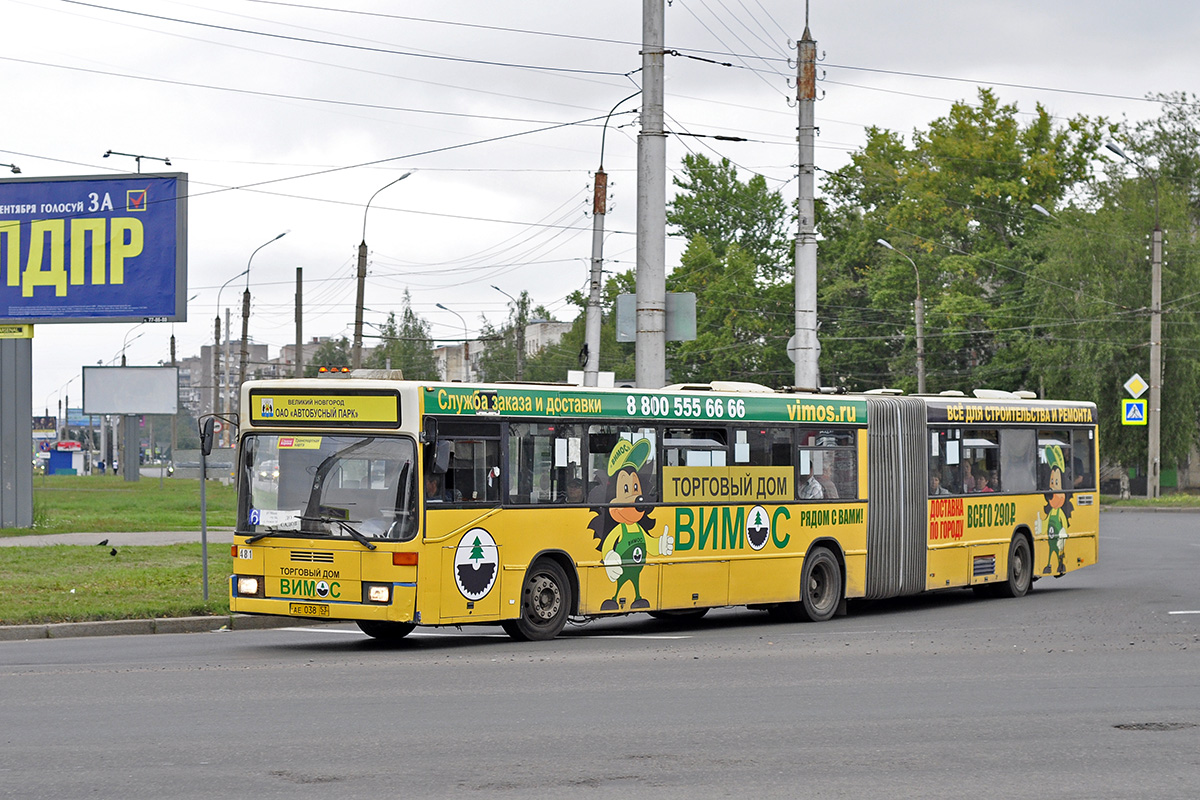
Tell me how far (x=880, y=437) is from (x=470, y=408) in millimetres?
6834

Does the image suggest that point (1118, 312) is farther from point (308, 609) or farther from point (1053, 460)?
point (308, 609)

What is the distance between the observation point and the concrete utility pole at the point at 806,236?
1006 inches

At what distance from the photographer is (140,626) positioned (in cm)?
1694

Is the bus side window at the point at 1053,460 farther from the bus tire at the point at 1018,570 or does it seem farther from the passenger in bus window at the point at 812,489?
the passenger in bus window at the point at 812,489

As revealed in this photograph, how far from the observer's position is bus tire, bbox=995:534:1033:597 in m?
22.0

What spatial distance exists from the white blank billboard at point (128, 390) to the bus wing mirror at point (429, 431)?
6109 centimetres

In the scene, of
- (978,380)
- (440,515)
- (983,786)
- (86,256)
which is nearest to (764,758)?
(983,786)

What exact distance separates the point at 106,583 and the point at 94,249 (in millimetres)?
14654

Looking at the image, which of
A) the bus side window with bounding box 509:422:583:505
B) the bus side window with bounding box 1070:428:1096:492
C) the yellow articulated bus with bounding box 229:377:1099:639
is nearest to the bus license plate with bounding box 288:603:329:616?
the yellow articulated bus with bounding box 229:377:1099:639

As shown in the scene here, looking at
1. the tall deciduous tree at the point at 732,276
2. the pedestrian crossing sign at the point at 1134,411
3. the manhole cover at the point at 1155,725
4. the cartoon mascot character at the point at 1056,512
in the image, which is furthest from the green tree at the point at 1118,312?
the manhole cover at the point at 1155,725

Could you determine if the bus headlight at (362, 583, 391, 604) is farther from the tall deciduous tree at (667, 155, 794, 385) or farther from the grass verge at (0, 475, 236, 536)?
the tall deciduous tree at (667, 155, 794, 385)

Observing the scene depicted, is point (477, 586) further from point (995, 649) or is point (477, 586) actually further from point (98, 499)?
point (98, 499)

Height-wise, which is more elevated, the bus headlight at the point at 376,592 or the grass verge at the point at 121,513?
the bus headlight at the point at 376,592

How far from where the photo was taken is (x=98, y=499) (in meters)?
54.7
